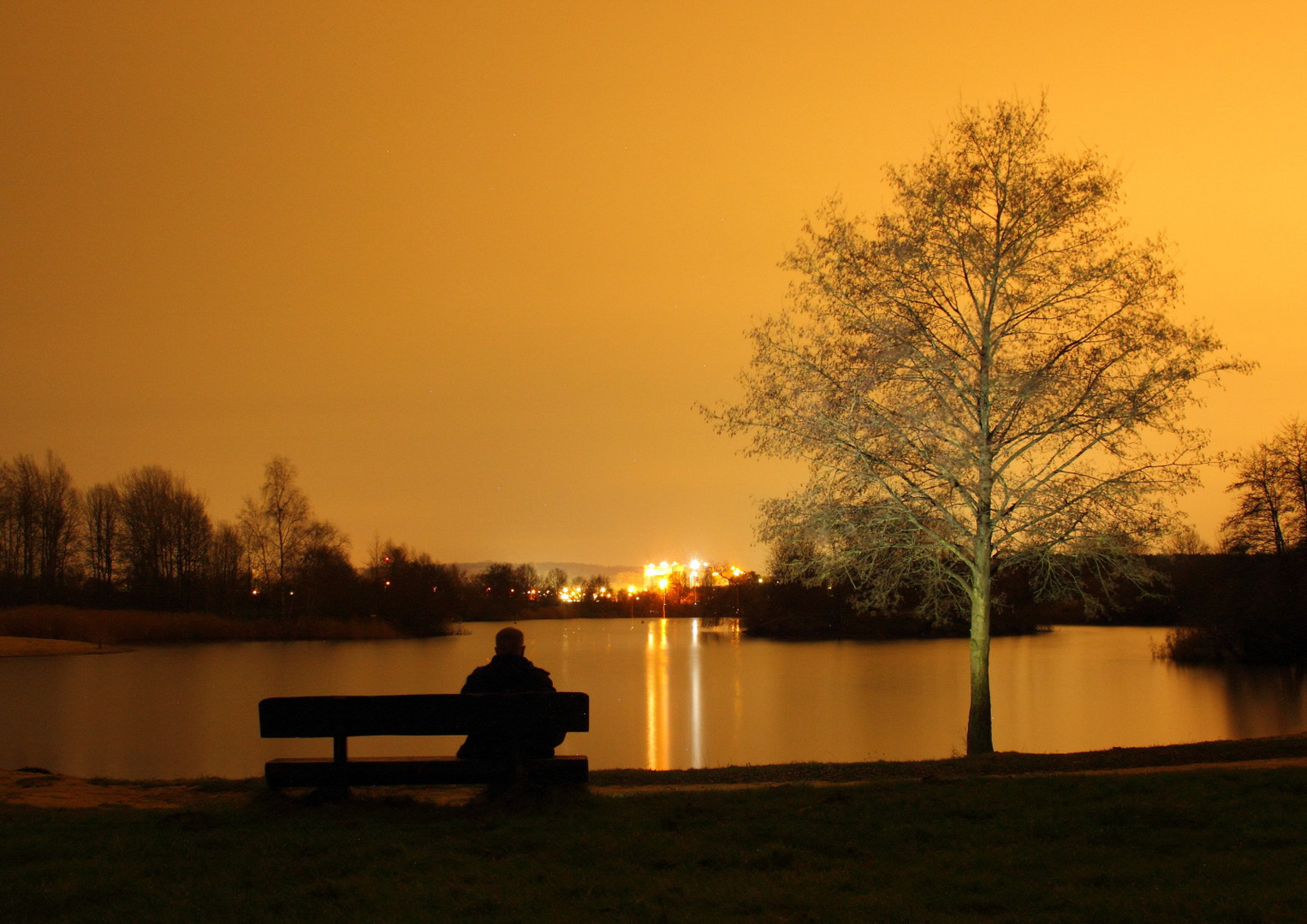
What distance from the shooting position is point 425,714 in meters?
6.41

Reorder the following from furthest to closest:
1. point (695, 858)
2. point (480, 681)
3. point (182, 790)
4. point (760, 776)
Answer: point (760, 776), point (182, 790), point (480, 681), point (695, 858)

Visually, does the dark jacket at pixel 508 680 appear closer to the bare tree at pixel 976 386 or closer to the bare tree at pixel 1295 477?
the bare tree at pixel 976 386

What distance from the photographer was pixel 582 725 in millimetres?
6637

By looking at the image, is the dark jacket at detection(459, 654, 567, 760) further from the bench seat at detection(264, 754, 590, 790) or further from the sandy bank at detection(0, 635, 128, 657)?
the sandy bank at detection(0, 635, 128, 657)

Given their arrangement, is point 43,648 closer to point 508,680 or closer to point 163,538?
point 163,538

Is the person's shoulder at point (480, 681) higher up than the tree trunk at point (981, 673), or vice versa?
the person's shoulder at point (480, 681)

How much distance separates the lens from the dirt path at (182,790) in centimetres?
866

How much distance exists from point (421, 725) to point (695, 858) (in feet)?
7.12

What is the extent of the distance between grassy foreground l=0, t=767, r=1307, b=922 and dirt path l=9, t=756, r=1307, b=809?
5.67 ft

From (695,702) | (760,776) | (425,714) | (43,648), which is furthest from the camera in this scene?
(43,648)

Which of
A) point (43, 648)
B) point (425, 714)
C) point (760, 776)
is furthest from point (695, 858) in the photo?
point (43, 648)

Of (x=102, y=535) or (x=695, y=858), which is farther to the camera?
(x=102, y=535)

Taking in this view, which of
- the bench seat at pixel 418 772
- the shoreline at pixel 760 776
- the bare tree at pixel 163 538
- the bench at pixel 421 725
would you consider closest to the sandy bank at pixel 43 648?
the bare tree at pixel 163 538

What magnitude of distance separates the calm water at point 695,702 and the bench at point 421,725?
1326 cm
